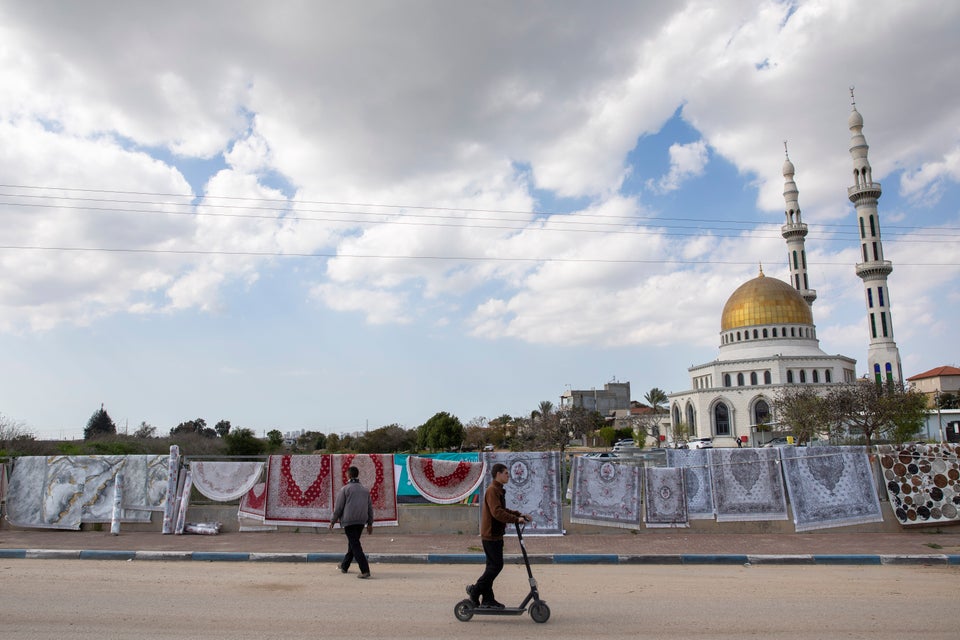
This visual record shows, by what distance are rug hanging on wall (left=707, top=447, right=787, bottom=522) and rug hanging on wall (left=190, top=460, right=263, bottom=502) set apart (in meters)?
9.58

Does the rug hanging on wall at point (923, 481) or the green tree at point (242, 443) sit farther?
the green tree at point (242, 443)

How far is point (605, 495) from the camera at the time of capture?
45.1ft

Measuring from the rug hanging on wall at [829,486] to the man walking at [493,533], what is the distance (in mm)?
8709

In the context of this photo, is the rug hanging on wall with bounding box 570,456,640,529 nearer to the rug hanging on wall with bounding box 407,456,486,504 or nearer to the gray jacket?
the rug hanging on wall with bounding box 407,456,486,504

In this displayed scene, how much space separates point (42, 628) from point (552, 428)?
67220 millimetres

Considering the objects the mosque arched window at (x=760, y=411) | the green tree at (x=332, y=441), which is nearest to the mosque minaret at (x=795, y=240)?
the mosque arched window at (x=760, y=411)

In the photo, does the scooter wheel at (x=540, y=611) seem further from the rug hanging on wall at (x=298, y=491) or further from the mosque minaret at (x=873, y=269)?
the mosque minaret at (x=873, y=269)

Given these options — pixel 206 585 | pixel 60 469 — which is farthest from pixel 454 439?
pixel 206 585

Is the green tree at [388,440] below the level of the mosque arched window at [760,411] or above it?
below

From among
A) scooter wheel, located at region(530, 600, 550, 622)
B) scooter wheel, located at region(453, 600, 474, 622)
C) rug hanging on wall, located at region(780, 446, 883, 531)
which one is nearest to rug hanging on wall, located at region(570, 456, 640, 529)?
rug hanging on wall, located at region(780, 446, 883, 531)

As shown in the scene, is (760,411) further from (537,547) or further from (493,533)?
(493,533)

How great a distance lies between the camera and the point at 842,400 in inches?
1795

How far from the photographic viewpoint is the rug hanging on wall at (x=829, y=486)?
13.4 metres

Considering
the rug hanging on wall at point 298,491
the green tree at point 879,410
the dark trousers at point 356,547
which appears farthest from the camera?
the green tree at point 879,410
